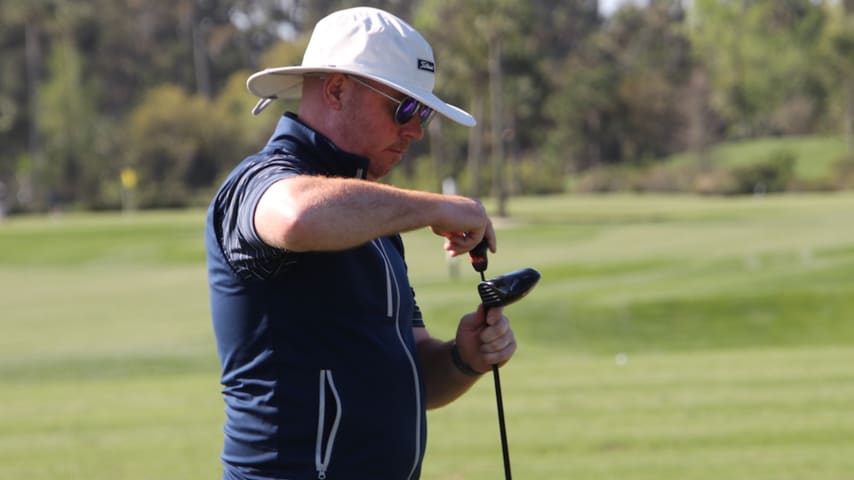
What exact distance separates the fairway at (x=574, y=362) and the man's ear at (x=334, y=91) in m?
4.13

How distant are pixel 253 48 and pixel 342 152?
333 feet

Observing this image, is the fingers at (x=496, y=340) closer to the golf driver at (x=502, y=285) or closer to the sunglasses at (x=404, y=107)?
the golf driver at (x=502, y=285)

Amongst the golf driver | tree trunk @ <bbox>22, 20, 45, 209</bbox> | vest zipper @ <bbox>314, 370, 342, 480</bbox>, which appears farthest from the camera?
tree trunk @ <bbox>22, 20, 45, 209</bbox>

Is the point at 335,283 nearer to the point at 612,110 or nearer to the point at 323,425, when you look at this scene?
the point at 323,425

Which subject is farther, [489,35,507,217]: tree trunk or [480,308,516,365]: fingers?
[489,35,507,217]: tree trunk

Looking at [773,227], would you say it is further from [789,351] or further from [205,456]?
[205,456]

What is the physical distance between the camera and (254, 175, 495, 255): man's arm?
2744 millimetres

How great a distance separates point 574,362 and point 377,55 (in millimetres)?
9263

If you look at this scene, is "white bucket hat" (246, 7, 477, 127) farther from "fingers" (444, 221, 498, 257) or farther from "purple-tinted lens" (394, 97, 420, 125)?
"fingers" (444, 221, 498, 257)

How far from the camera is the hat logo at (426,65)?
10.5 feet

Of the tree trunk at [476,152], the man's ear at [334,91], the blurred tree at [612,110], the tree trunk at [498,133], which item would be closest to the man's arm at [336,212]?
the man's ear at [334,91]

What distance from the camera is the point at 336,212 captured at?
2766mm

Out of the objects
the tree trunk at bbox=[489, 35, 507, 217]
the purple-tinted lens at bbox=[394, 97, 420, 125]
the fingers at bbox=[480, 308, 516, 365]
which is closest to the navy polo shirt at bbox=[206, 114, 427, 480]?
the purple-tinted lens at bbox=[394, 97, 420, 125]

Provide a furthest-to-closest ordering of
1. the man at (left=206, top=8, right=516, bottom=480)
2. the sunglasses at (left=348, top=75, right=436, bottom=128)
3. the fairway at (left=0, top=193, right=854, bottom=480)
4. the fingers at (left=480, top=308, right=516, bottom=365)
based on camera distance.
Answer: the fairway at (left=0, top=193, right=854, bottom=480), the fingers at (left=480, top=308, right=516, bottom=365), the sunglasses at (left=348, top=75, right=436, bottom=128), the man at (left=206, top=8, right=516, bottom=480)
